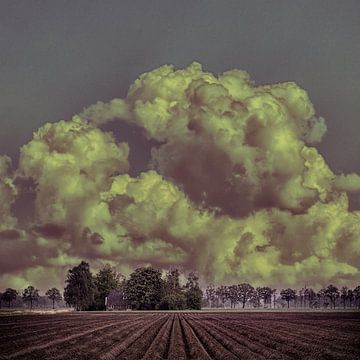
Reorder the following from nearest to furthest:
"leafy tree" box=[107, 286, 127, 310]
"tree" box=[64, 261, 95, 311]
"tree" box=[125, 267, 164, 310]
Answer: "tree" box=[64, 261, 95, 311], "tree" box=[125, 267, 164, 310], "leafy tree" box=[107, 286, 127, 310]

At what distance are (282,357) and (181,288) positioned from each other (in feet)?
519

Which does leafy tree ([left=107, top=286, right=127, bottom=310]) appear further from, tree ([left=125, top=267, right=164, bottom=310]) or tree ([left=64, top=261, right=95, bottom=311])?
tree ([left=64, top=261, right=95, bottom=311])

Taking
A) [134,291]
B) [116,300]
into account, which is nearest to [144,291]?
[134,291]

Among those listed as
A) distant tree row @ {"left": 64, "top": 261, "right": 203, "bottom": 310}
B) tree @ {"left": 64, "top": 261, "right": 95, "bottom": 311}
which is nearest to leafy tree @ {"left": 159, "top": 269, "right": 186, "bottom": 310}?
distant tree row @ {"left": 64, "top": 261, "right": 203, "bottom": 310}

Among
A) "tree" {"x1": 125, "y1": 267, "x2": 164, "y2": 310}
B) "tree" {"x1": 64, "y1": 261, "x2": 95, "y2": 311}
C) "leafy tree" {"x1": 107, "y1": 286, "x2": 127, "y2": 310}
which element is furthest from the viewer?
"leafy tree" {"x1": 107, "y1": 286, "x2": 127, "y2": 310}

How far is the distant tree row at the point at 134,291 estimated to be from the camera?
546ft

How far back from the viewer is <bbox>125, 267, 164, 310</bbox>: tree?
174 metres

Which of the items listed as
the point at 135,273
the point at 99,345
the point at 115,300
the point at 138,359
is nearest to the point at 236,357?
the point at 138,359

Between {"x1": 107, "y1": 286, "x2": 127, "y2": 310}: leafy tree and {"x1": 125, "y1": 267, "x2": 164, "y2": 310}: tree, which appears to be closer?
{"x1": 125, "y1": 267, "x2": 164, "y2": 310}: tree

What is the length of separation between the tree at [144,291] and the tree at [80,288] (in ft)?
45.7

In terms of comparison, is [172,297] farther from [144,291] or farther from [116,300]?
[116,300]

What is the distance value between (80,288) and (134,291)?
19.4 m

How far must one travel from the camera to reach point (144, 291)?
174500mm

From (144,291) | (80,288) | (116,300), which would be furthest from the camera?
(116,300)
